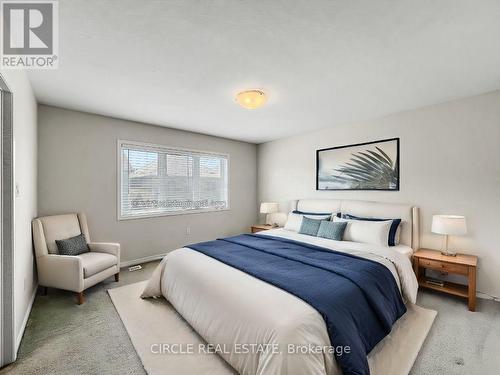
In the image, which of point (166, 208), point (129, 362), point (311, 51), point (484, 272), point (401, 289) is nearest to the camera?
point (129, 362)

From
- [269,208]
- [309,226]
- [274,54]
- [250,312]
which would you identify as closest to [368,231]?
[309,226]

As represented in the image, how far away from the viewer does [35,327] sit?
223 cm

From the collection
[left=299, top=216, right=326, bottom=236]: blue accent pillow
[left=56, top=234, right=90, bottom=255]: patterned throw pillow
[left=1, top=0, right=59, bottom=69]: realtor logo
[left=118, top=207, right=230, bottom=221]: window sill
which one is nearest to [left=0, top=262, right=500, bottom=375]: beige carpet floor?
[left=56, top=234, right=90, bottom=255]: patterned throw pillow

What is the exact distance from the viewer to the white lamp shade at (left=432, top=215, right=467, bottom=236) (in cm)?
270

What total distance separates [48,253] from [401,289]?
414 centimetres

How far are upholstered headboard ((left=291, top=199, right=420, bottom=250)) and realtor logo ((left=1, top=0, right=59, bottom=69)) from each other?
157 inches

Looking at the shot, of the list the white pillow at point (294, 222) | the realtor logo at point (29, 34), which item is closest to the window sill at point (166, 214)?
the white pillow at point (294, 222)

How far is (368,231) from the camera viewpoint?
10.5 feet

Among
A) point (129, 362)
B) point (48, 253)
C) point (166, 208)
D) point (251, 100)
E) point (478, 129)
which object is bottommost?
point (129, 362)

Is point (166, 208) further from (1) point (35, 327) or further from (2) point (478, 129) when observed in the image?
(2) point (478, 129)

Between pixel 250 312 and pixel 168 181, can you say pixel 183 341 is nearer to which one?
pixel 250 312

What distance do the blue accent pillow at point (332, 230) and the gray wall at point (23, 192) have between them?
133 inches

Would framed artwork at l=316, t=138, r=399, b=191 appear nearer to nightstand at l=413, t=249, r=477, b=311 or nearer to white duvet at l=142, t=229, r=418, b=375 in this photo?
nightstand at l=413, t=249, r=477, b=311

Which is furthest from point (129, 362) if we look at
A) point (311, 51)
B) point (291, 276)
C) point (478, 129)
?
point (478, 129)
